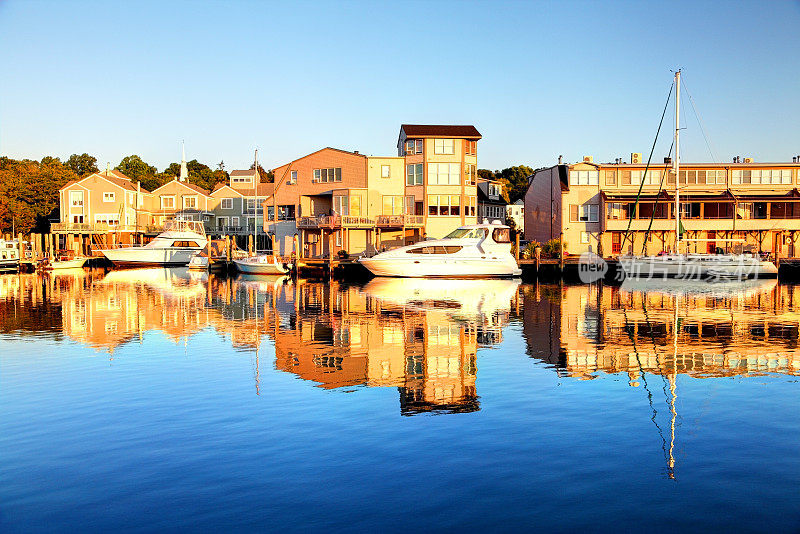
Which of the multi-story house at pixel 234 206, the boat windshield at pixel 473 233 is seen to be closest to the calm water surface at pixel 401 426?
the boat windshield at pixel 473 233

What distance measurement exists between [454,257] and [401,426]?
42.1m

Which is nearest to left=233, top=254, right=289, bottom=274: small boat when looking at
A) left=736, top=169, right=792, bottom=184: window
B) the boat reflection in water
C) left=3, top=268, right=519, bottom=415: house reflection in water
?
left=3, top=268, right=519, bottom=415: house reflection in water

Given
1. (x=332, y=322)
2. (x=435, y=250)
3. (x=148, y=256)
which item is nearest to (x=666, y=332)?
(x=332, y=322)

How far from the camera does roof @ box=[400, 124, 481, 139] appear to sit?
64062mm

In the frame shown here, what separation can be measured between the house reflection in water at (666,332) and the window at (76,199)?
235 ft

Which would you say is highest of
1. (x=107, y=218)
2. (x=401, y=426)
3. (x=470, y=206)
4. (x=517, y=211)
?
(x=517, y=211)

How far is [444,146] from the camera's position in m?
64.7

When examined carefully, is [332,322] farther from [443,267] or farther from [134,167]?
[134,167]

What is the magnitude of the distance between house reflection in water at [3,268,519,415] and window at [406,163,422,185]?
49.3 feet

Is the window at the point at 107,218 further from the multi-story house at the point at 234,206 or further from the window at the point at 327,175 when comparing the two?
the window at the point at 327,175

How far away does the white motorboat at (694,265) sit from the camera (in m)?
53.3

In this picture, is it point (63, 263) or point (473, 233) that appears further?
point (63, 263)

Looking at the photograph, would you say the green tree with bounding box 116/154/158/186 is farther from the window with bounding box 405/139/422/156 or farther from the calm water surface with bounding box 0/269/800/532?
the calm water surface with bounding box 0/269/800/532

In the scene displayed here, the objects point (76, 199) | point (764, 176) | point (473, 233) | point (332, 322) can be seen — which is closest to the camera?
point (332, 322)
